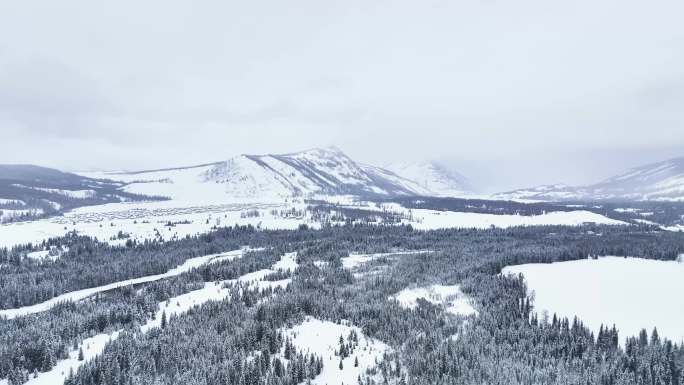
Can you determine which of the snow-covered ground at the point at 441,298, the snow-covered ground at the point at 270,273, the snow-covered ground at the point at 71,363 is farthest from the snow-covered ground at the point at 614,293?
the snow-covered ground at the point at 71,363

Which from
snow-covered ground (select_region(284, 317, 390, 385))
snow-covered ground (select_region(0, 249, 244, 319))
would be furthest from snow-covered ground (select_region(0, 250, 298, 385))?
snow-covered ground (select_region(0, 249, 244, 319))

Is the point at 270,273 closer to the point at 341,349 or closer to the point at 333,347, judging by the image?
the point at 333,347

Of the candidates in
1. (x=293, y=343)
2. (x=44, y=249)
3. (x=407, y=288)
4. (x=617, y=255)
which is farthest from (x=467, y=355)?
(x=44, y=249)

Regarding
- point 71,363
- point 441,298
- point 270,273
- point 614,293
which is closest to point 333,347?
point 71,363

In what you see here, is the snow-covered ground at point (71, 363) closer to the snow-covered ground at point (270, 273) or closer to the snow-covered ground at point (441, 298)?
the snow-covered ground at point (270, 273)

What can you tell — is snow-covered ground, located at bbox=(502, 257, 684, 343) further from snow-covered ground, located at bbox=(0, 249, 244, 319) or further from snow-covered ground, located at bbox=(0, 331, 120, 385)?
snow-covered ground, located at bbox=(0, 249, 244, 319)

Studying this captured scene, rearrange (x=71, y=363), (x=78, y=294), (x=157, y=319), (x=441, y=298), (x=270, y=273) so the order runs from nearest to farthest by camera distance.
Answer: (x=71, y=363) < (x=157, y=319) < (x=441, y=298) < (x=78, y=294) < (x=270, y=273)

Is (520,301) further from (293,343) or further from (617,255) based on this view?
(617,255)

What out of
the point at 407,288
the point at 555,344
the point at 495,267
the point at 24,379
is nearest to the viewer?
the point at 24,379
